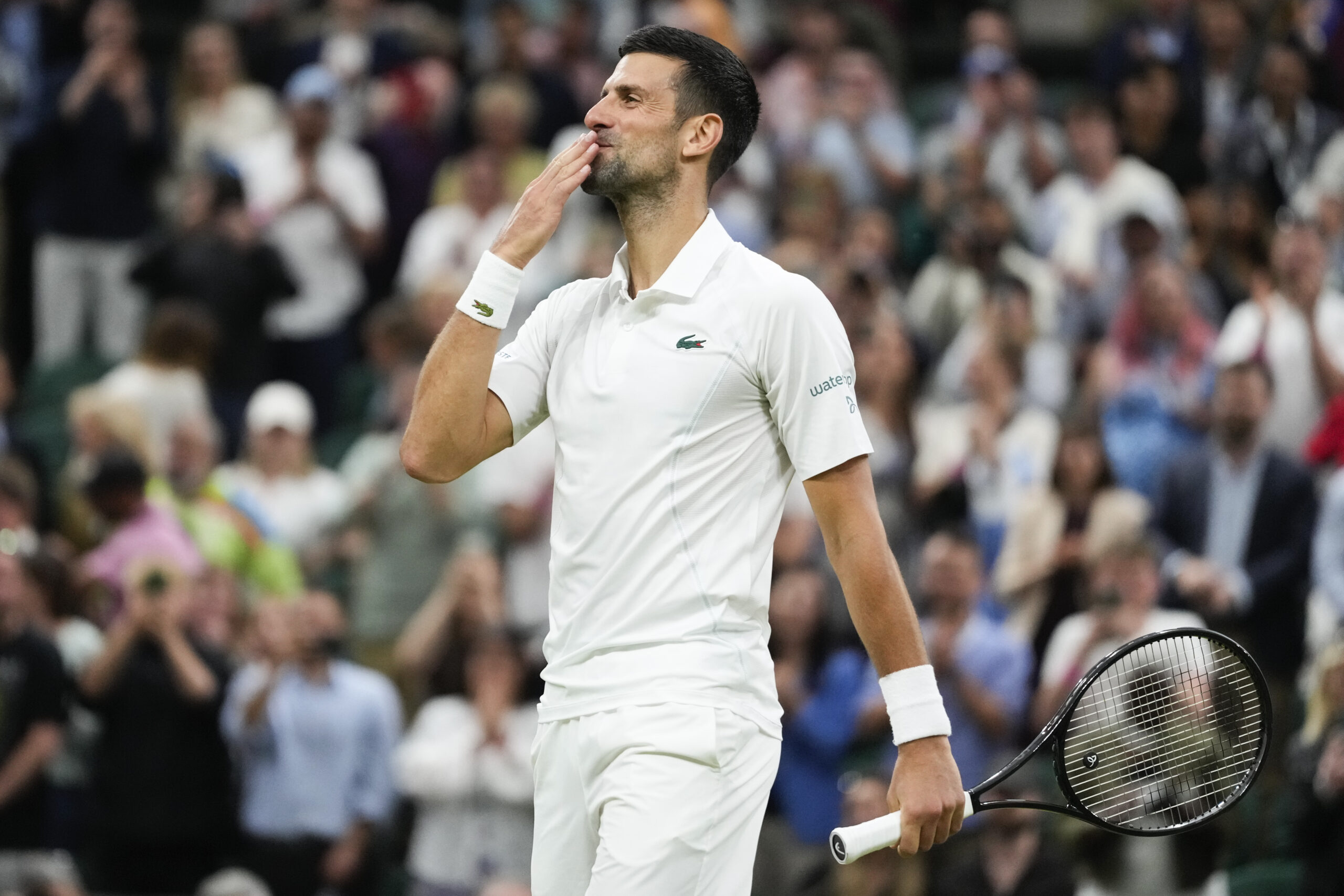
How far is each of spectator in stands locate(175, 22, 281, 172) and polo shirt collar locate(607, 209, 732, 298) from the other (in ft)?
25.9

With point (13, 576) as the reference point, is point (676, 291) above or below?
above

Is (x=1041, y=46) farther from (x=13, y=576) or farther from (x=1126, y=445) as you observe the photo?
(x=13, y=576)

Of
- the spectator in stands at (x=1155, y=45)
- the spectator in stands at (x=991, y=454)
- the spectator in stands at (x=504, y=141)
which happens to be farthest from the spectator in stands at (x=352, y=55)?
the spectator in stands at (x=991, y=454)

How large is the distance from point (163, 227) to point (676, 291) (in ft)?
26.1

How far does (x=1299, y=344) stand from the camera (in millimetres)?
8734

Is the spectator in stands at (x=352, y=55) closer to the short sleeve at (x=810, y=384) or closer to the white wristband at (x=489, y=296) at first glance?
the white wristband at (x=489, y=296)

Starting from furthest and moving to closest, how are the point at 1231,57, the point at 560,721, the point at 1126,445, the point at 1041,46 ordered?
the point at 1041,46
the point at 1231,57
the point at 1126,445
the point at 560,721

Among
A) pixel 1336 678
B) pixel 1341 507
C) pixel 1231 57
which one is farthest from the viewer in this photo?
pixel 1231 57

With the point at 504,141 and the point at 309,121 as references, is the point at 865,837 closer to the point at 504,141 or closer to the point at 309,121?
the point at 504,141

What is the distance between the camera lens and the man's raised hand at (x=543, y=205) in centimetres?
400

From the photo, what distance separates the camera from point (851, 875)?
24.1 feet

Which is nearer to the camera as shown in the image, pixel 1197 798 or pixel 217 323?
pixel 1197 798

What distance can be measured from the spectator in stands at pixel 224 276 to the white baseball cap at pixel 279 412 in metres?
0.88

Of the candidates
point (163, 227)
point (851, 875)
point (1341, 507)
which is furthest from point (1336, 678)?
point (163, 227)
